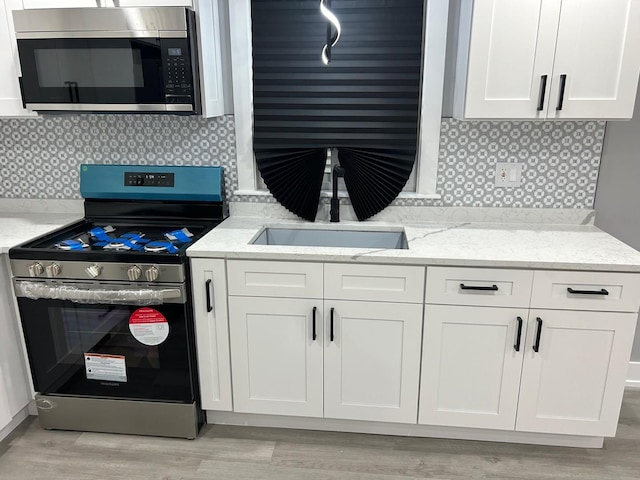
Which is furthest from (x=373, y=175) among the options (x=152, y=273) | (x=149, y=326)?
(x=149, y=326)

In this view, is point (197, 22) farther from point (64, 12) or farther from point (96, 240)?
point (96, 240)

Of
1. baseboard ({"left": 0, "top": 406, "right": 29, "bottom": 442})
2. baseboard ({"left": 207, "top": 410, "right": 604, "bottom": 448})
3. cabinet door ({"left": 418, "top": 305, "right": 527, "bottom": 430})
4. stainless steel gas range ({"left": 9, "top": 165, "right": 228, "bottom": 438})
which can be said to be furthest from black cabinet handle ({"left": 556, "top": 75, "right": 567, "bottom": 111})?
baseboard ({"left": 0, "top": 406, "right": 29, "bottom": 442})

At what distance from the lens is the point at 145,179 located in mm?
2467

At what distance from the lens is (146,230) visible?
2.41 metres

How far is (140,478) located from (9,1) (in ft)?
6.78

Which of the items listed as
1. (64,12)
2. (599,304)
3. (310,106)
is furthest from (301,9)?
(599,304)

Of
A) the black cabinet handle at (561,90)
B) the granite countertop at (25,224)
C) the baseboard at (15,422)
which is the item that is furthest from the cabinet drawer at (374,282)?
the baseboard at (15,422)

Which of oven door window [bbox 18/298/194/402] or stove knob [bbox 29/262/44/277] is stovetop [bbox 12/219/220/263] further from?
oven door window [bbox 18/298/194/402]

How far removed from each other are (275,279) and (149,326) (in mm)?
563

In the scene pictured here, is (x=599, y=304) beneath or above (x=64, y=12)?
beneath

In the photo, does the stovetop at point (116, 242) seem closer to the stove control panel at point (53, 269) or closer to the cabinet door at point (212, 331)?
the stove control panel at point (53, 269)

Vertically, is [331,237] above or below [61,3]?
below

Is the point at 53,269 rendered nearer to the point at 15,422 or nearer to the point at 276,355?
the point at 15,422

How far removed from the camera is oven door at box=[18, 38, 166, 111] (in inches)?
79.5
